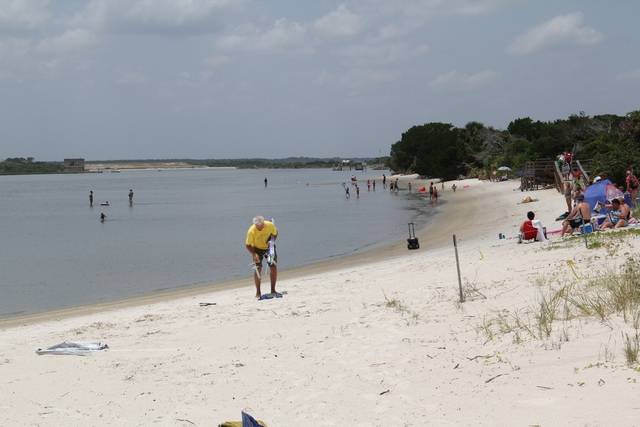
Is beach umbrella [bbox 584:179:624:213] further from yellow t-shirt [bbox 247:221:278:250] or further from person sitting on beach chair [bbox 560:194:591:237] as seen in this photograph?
yellow t-shirt [bbox 247:221:278:250]

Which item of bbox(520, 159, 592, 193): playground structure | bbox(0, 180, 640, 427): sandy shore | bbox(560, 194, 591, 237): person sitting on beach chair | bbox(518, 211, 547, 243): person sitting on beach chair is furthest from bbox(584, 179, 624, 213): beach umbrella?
bbox(520, 159, 592, 193): playground structure

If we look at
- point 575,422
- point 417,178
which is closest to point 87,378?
point 575,422

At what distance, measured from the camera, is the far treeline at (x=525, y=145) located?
31422 mm

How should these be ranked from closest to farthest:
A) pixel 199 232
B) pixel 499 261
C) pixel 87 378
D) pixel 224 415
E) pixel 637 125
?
pixel 224 415, pixel 87 378, pixel 499 261, pixel 637 125, pixel 199 232

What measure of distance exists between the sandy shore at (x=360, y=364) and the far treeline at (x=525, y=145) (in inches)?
761

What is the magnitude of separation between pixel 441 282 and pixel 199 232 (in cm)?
2543

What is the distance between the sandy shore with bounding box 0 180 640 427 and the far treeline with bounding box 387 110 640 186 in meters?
19.3

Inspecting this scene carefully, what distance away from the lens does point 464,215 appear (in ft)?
110

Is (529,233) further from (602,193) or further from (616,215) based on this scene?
(602,193)

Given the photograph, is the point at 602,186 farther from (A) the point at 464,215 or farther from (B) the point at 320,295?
(A) the point at 464,215

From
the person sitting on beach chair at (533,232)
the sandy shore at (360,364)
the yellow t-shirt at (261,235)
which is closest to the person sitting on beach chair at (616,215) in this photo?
the person sitting on beach chair at (533,232)

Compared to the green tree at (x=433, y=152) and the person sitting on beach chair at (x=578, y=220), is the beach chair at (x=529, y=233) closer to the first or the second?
the person sitting on beach chair at (x=578, y=220)

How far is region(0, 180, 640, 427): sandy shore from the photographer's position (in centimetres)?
502

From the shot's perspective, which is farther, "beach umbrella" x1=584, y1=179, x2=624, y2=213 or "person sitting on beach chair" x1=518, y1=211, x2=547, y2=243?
"beach umbrella" x1=584, y1=179, x2=624, y2=213
